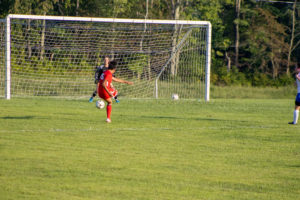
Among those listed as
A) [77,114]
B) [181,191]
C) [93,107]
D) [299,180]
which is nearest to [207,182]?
[181,191]

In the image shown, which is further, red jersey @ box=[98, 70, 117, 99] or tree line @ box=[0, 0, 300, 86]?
tree line @ box=[0, 0, 300, 86]

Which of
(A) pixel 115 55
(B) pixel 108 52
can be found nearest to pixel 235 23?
(A) pixel 115 55

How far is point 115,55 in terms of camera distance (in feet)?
79.2

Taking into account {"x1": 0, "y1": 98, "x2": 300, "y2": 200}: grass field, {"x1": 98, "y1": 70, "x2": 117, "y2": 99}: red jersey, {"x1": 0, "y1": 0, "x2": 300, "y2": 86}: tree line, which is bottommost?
{"x1": 0, "y1": 98, "x2": 300, "y2": 200}: grass field

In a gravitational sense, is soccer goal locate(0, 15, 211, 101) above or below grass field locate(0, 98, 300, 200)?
above

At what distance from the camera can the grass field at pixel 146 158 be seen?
19.5ft

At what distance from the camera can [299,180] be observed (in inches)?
265

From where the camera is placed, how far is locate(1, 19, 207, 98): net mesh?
72.4 ft

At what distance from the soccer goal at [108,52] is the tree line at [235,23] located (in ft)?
34.6

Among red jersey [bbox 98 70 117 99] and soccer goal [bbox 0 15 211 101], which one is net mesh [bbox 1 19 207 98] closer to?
soccer goal [bbox 0 15 211 101]

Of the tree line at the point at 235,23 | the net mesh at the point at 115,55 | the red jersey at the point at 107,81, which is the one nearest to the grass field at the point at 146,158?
the red jersey at the point at 107,81

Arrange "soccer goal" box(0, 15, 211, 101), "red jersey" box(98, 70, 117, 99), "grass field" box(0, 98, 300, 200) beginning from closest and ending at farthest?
1. "grass field" box(0, 98, 300, 200)
2. "red jersey" box(98, 70, 117, 99)
3. "soccer goal" box(0, 15, 211, 101)

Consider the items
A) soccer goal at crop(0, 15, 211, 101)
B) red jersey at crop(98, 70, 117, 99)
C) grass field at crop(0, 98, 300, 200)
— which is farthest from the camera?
soccer goal at crop(0, 15, 211, 101)

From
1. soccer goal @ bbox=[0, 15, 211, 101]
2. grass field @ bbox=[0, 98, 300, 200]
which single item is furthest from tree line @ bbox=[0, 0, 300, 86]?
grass field @ bbox=[0, 98, 300, 200]
